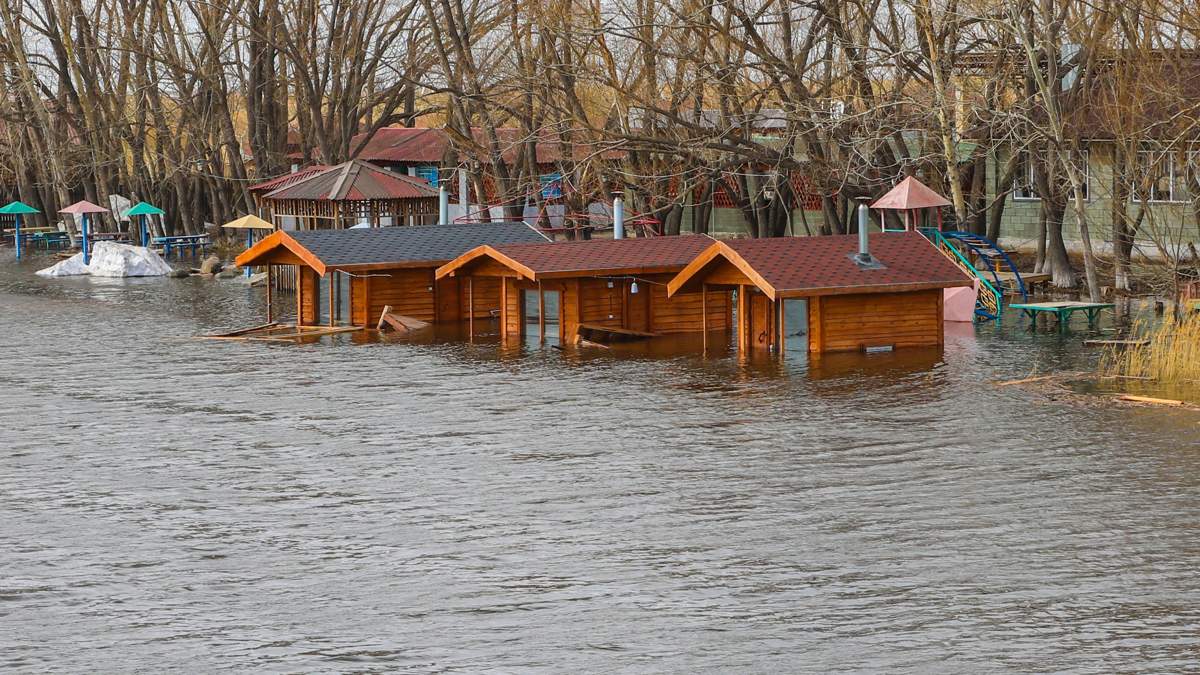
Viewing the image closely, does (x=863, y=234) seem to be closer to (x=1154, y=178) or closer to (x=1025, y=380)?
(x=1025, y=380)

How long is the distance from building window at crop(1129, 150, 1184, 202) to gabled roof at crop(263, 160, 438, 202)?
23.2m

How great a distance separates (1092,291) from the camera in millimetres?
42906

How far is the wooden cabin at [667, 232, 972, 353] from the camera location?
35844 mm

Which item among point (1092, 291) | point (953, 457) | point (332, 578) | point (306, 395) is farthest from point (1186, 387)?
point (332, 578)

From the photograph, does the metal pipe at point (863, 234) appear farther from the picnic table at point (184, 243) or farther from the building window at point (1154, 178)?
the picnic table at point (184, 243)

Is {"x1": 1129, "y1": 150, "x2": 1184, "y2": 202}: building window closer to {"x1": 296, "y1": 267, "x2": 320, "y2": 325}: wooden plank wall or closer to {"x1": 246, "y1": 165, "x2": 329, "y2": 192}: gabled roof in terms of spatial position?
{"x1": 296, "y1": 267, "x2": 320, "y2": 325}: wooden plank wall

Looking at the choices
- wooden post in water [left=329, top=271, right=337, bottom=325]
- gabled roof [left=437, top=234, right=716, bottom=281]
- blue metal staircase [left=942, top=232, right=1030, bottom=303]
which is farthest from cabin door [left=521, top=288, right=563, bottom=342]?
blue metal staircase [left=942, top=232, right=1030, bottom=303]

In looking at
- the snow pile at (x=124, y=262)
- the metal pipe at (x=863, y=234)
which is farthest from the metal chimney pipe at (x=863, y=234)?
the snow pile at (x=124, y=262)

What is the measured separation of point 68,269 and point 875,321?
39.4 meters

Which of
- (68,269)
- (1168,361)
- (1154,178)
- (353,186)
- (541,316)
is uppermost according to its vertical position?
(353,186)

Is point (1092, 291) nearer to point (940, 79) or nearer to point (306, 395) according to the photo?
point (940, 79)

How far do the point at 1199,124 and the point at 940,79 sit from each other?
7.07 meters

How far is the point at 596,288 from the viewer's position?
4025 centimetres

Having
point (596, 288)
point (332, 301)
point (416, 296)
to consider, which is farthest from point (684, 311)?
point (332, 301)
